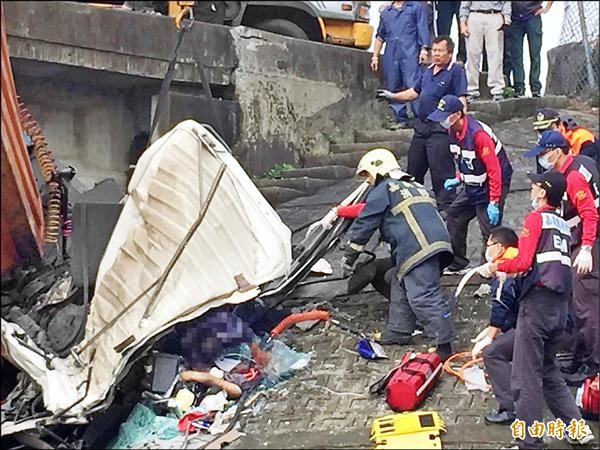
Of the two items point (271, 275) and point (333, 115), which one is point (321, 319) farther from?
point (333, 115)

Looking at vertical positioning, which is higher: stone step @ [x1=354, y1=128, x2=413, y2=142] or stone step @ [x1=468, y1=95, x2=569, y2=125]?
stone step @ [x1=468, y1=95, x2=569, y2=125]

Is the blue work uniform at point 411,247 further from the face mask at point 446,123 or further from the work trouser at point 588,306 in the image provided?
the work trouser at point 588,306

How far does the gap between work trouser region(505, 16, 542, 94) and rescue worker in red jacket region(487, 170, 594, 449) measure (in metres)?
5.91

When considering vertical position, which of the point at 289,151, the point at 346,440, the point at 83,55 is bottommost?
the point at 346,440

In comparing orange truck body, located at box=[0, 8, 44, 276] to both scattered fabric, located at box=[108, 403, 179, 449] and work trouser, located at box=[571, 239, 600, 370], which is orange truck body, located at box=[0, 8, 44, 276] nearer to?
scattered fabric, located at box=[108, 403, 179, 449]

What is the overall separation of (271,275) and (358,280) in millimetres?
1173

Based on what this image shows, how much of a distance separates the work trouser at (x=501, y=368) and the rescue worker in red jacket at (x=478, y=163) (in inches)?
65.8

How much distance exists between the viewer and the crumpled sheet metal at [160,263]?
581 cm

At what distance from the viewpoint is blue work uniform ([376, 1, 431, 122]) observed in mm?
10062

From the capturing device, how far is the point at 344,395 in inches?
240

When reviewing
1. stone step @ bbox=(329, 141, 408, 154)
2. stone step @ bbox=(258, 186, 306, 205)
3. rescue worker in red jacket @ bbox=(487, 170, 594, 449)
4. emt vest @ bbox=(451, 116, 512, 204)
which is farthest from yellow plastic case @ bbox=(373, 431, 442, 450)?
stone step @ bbox=(329, 141, 408, 154)

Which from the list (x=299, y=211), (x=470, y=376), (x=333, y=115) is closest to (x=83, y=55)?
(x=299, y=211)

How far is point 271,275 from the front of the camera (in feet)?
20.6

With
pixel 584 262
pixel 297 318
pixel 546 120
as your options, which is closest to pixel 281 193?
pixel 297 318
